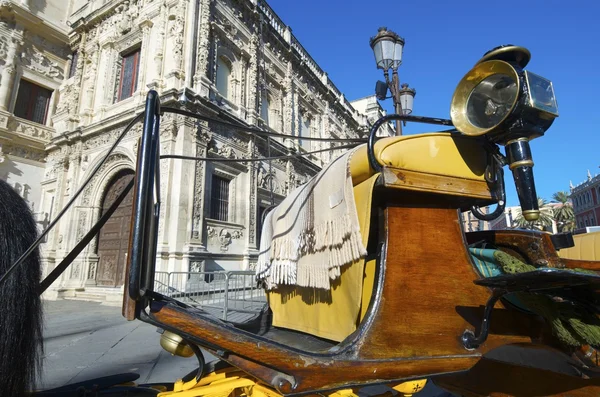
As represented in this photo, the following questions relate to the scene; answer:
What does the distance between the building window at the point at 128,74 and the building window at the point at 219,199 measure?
4938mm

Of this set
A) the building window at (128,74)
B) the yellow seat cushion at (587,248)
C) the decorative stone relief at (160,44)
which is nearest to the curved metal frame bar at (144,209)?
the yellow seat cushion at (587,248)

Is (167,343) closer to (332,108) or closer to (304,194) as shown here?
(304,194)

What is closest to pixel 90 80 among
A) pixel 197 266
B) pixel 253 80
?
pixel 253 80

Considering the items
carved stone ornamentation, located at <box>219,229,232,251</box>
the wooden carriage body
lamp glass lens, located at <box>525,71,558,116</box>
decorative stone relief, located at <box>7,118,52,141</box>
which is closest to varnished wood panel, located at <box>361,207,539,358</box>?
the wooden carriage body

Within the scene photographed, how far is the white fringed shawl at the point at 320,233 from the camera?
151cm

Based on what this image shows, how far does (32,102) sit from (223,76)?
8.60 m

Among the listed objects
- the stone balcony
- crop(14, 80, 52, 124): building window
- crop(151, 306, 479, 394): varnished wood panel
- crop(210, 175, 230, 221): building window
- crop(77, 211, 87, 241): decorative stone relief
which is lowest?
crop(151, 306, 479, 394): varnished wood panel

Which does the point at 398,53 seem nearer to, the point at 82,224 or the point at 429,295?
the point at 429,295

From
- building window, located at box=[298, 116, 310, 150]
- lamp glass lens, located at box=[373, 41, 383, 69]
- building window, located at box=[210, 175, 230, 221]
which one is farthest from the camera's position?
building window, located at box=[298, 116, 310, 150]

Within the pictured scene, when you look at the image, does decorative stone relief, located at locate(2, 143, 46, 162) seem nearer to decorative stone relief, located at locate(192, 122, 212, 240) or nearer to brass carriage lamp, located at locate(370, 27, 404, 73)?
decorative stone relief, located at locate(192, 122, 212, 240)

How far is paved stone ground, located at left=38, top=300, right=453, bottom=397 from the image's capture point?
10.3 ft

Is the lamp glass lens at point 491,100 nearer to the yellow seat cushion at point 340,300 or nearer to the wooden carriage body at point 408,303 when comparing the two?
the wooden carriage body at point 408,303

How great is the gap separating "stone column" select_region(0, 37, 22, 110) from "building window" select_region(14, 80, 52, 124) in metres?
0.67

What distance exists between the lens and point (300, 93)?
17.5 metres
